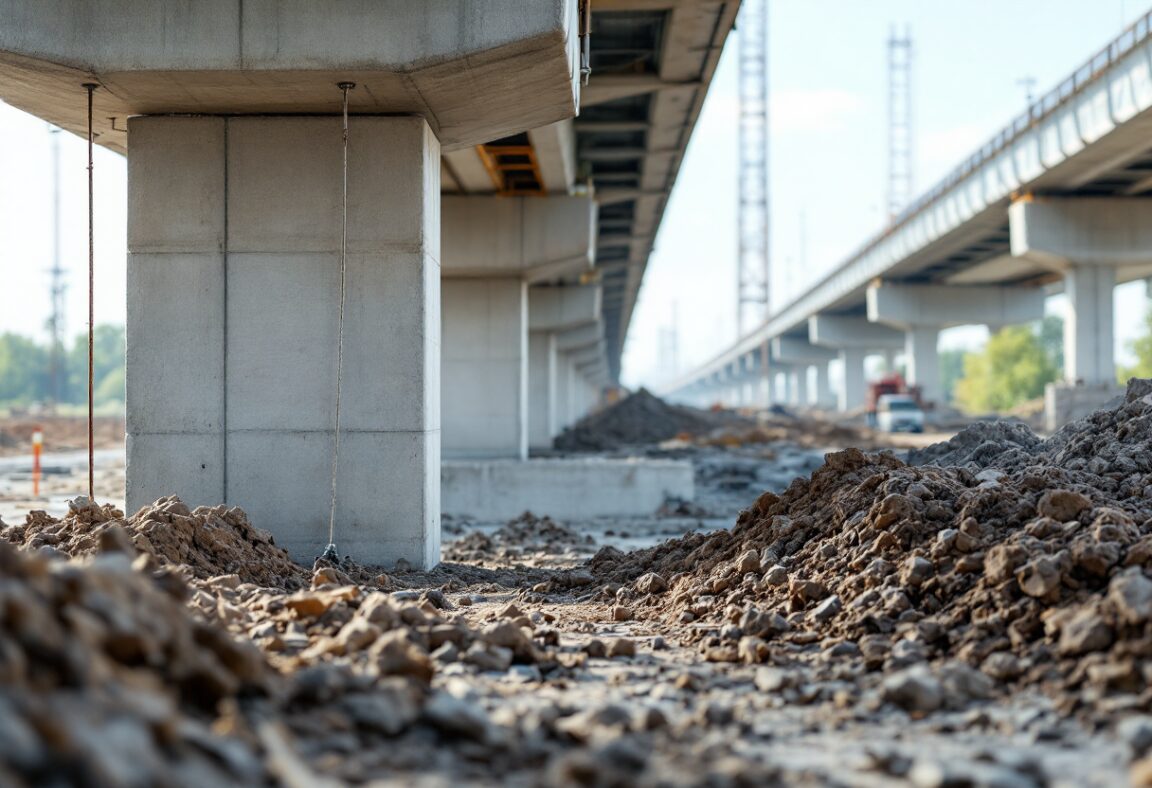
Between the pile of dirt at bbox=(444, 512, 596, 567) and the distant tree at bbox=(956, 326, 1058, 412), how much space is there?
80.0m

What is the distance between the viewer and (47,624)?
3.96 metres

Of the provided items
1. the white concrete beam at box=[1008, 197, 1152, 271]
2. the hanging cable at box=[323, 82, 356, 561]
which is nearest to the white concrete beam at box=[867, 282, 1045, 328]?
the white concrete beam at box=[1008, 197, 1152, 271]

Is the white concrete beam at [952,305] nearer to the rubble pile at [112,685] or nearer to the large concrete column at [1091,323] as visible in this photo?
the large concrete column at [1091,323]

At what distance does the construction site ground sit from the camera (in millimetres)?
4062

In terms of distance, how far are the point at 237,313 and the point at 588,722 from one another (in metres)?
7.57

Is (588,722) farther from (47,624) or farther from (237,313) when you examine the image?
(237,313)

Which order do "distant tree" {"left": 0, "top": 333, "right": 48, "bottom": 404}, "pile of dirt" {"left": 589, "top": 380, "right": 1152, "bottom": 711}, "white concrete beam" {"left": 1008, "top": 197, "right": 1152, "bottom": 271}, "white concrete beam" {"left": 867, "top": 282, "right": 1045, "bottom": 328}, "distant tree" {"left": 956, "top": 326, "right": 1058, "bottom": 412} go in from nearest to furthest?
"pile of dirt" {"left": 589, "top": 380, "right": 1152, "bottom": 711}
"white concrete beam" {"left": 1008, "top": 197, "right": 1152, "bottom": 271}
"white concrete beam" {"left": 867, "top": 282, "right": 1045, "bottom": 328}
"distant tree" {"left": 956, "top": 326, "right": 1058, "bottom": 412}
"distant tree" {"left": 0, "top": 333, "right": 48, "bottom": 404}

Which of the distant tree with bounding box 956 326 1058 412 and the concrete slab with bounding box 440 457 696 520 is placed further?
the distant tree with bounding box 956 326 1058 412

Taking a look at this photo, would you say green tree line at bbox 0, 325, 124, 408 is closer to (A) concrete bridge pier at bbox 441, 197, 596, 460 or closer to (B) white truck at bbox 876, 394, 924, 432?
(B) white truck at bbox 876, 394, 924, 432

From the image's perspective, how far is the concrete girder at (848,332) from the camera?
234ft

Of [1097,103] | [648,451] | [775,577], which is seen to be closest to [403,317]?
[775,577]

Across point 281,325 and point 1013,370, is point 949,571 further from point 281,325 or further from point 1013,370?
point 1013,370

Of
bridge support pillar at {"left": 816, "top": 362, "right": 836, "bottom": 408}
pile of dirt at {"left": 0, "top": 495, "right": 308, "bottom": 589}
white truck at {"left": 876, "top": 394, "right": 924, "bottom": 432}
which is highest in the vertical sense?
bridge support pillar at {"left": 816, "top": 362, "right": 836, "bottom": 408}

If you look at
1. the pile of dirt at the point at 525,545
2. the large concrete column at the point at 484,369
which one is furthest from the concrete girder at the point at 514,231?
the pile of dirt at the point at 525,545
